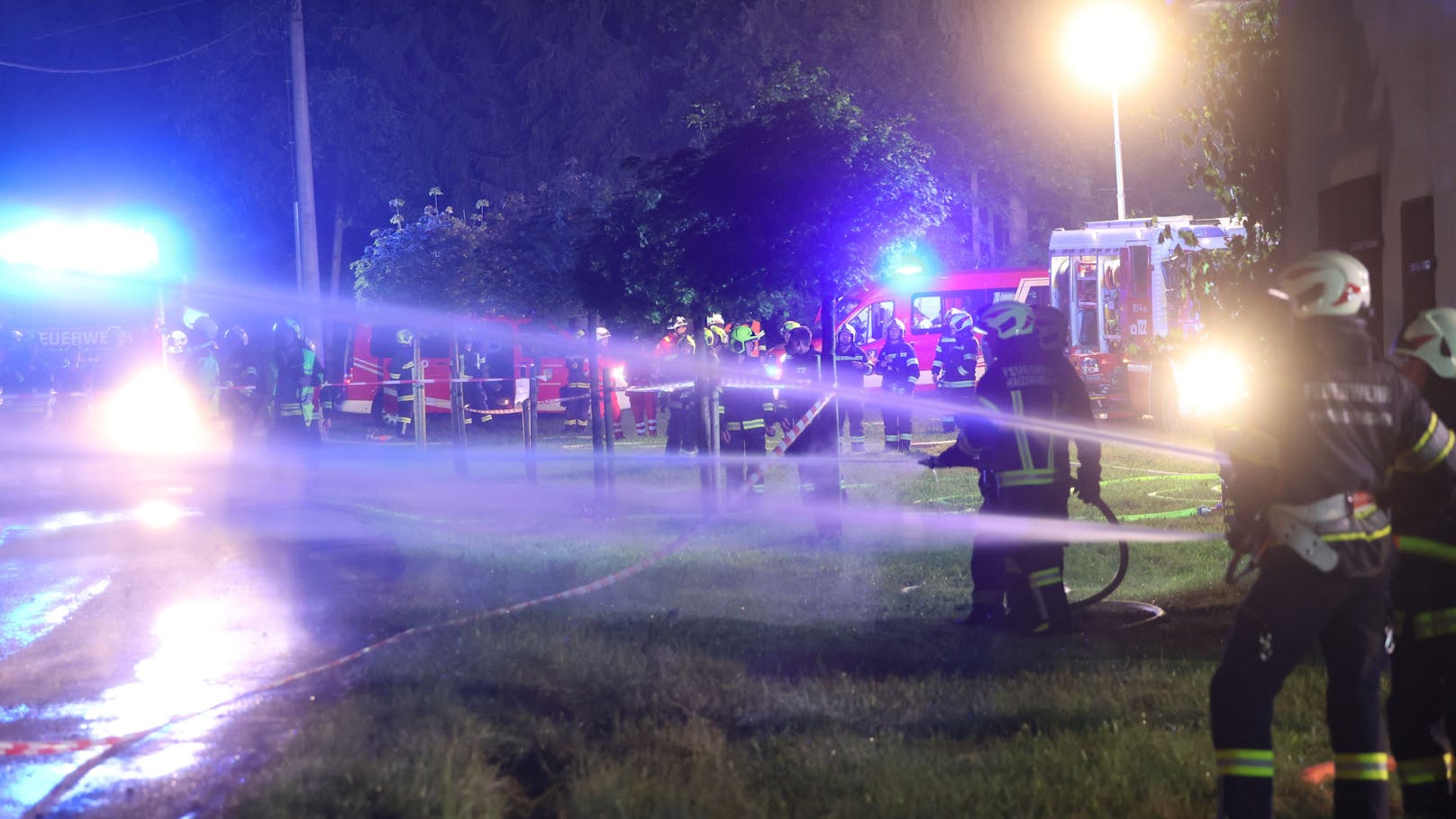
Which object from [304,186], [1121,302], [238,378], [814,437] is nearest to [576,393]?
[304,186]

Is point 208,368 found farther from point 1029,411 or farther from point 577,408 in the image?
point 1029,411

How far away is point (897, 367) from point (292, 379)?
27.4 feet

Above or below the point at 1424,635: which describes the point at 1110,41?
above

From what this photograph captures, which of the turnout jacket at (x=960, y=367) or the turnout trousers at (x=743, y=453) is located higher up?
the turnout jacket at (x=960, y=367)

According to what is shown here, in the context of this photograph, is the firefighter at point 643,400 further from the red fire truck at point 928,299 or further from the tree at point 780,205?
the tree at point 780,205

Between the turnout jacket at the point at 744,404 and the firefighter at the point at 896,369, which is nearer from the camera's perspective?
the turnout jacket at the point at 744,404

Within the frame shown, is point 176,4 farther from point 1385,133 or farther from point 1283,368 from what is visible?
point 1283,368

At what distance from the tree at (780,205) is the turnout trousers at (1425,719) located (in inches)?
331

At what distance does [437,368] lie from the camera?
28.1 m

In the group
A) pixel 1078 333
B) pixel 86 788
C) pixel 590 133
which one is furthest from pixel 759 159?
pixel 590 133

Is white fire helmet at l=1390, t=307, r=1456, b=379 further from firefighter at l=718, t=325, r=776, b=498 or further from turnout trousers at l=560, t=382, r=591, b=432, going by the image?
turnout trousers at l=560, t=382, r=591, b=432

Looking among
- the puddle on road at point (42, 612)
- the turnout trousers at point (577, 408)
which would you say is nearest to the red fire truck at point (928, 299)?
the turnout trousers at point (577, 408)

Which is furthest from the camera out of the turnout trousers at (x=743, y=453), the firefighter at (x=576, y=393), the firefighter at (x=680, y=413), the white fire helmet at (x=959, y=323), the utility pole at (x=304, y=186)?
the utility pole at (x=304, y=186)

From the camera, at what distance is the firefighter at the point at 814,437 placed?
43.7 feet
